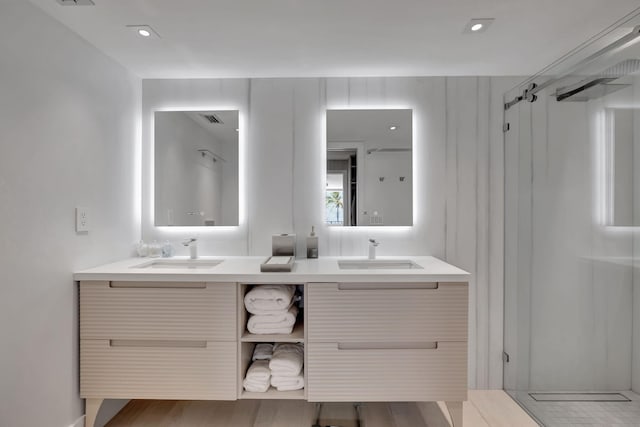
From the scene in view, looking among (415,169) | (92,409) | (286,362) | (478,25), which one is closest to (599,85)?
(478,25)

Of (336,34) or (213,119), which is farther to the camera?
(213,119)

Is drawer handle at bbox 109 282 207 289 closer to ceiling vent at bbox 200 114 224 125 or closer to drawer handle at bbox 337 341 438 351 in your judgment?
drawer handle at bbox 337 341 438 351

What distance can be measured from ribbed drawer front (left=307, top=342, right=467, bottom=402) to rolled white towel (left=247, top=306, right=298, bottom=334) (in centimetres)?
18

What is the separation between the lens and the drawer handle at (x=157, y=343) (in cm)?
175

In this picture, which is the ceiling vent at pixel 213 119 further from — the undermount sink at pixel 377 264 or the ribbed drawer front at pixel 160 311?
the undermount sink at pixel 377 264

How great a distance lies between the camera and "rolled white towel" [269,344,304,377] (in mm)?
1777

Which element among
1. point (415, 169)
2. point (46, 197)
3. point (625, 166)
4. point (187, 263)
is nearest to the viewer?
point (625, 166)

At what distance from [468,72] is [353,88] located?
0.77 metres

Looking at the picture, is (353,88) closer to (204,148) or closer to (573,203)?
(204,148)

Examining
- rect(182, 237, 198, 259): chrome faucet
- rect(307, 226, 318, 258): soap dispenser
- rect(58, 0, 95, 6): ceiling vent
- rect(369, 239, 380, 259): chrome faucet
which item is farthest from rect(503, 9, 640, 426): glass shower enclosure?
rect(58, 0, 95, 6): ceiling vent

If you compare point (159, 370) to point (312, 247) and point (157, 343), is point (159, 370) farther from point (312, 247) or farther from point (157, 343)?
point (312, 247)

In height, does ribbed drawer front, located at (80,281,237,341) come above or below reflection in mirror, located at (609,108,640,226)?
below

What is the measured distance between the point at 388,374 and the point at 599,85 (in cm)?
173

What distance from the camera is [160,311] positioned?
1.73 m
